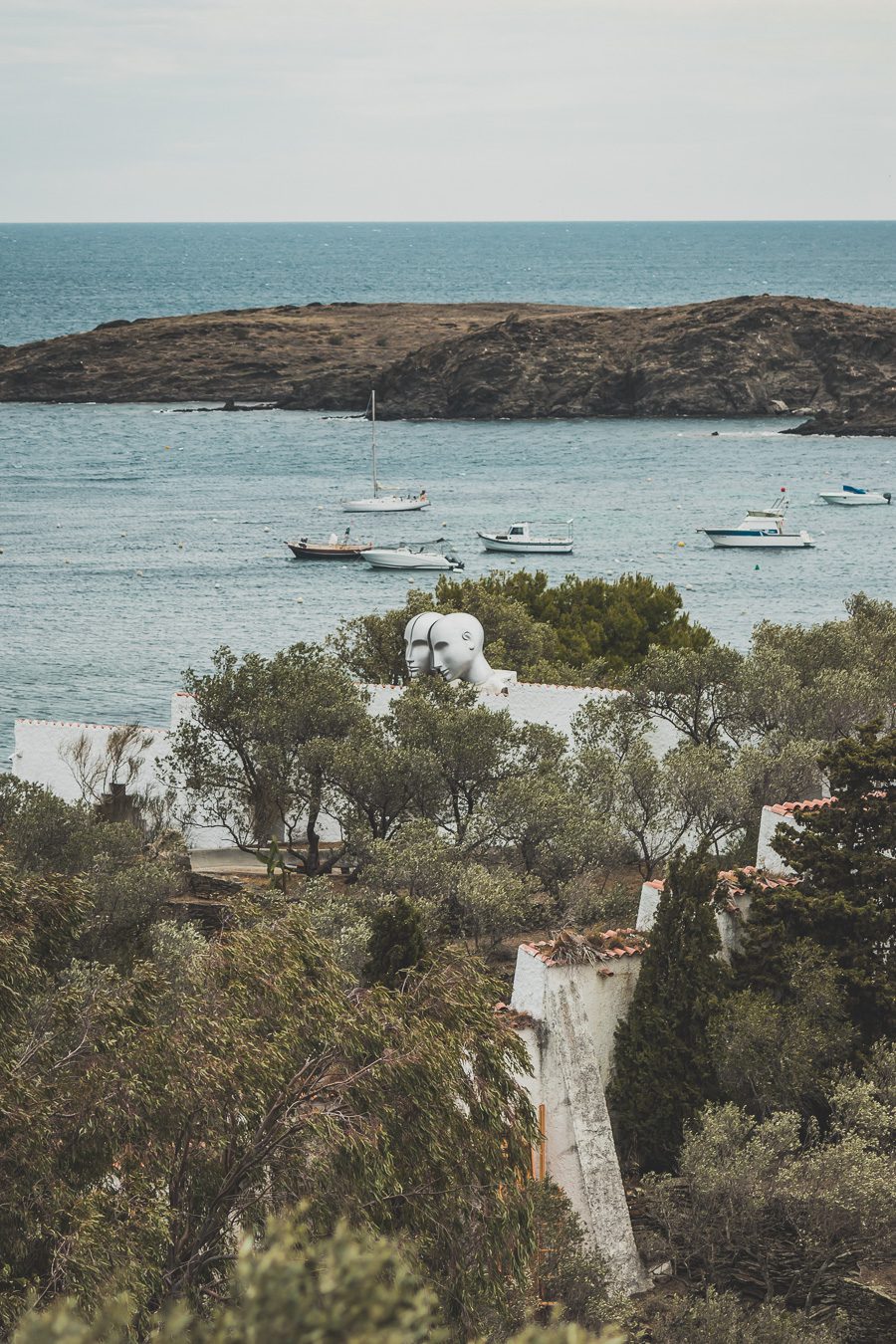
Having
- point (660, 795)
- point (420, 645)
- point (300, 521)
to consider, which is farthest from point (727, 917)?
point (300, 521)

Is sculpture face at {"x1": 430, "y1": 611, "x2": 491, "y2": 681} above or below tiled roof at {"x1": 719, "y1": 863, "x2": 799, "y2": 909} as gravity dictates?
above

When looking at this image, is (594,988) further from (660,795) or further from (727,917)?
(660,795)

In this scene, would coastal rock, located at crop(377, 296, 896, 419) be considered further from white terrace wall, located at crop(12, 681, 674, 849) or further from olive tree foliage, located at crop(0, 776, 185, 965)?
olive tree foliage, located at crop(0, 776, 185, 965)

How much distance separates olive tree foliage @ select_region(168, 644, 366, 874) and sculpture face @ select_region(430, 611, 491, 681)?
1.65 m

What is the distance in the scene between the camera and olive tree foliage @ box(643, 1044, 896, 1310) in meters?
15.9

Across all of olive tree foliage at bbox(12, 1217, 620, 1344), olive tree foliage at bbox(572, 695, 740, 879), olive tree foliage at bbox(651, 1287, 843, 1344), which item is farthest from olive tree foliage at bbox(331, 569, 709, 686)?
olive tree foliage at bbox(12, 1217, 620, 1344)

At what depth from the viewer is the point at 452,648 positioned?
2925 cm

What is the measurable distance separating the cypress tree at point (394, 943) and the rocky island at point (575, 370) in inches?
4105

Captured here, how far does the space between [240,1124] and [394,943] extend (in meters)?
7.38

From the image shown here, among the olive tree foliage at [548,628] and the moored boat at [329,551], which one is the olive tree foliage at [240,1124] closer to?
the olive tree foliage at [548,628]

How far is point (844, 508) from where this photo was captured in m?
93.1

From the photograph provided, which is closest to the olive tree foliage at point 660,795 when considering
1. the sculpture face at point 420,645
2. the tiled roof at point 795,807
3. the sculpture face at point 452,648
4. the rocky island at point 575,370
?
the tiled roof at point 795,807

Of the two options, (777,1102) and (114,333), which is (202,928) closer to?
(777,1102)

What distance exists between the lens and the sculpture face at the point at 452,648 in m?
29.2
